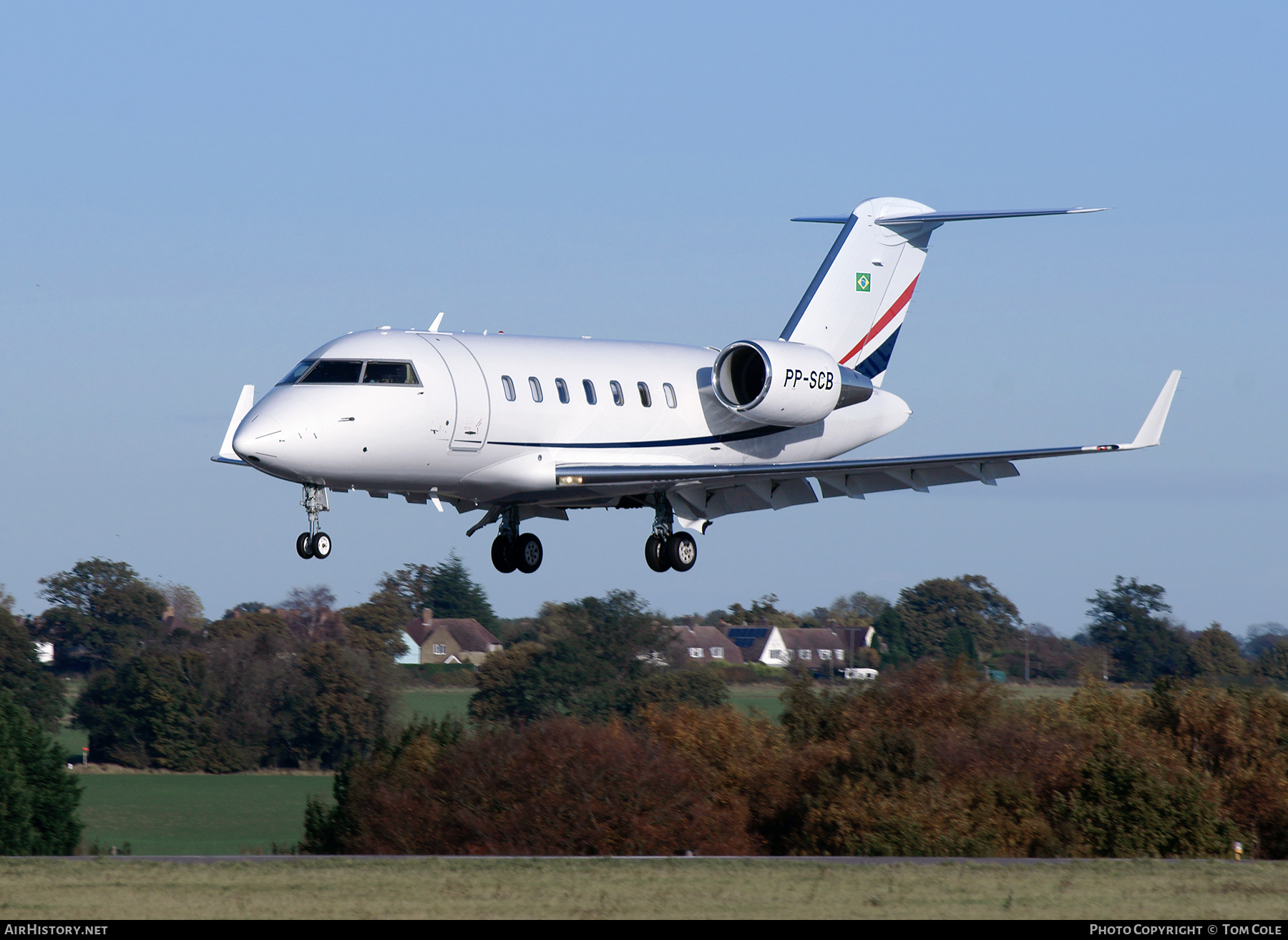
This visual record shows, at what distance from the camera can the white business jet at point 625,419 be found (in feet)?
83.1

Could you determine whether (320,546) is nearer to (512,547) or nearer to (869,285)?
(512,547)

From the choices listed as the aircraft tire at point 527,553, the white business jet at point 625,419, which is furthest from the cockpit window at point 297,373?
the aircraft tire at point 527,553

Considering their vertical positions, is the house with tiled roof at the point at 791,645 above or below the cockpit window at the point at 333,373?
below

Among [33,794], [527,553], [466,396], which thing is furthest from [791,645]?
[466,396]

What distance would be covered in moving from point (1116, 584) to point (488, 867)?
79.6 m

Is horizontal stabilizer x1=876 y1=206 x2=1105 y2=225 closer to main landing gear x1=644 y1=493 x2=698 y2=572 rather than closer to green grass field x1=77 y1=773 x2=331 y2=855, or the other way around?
main landing gear x1=644 y1=493 x2=698 y2=572

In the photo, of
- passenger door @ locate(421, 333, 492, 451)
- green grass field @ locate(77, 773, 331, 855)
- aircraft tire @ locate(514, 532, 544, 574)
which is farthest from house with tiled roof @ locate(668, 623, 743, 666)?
passenger door @ locate(421, 333, 492, 451)

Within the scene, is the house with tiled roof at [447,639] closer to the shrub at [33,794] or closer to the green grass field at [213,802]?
the green grass field at [213,802]

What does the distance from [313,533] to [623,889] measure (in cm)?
811

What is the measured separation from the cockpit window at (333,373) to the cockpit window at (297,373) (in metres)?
0.10

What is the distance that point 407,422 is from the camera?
2558 cm

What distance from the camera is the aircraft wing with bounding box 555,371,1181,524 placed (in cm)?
2738

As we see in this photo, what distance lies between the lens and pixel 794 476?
29078mm

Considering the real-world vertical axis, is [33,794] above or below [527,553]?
below
